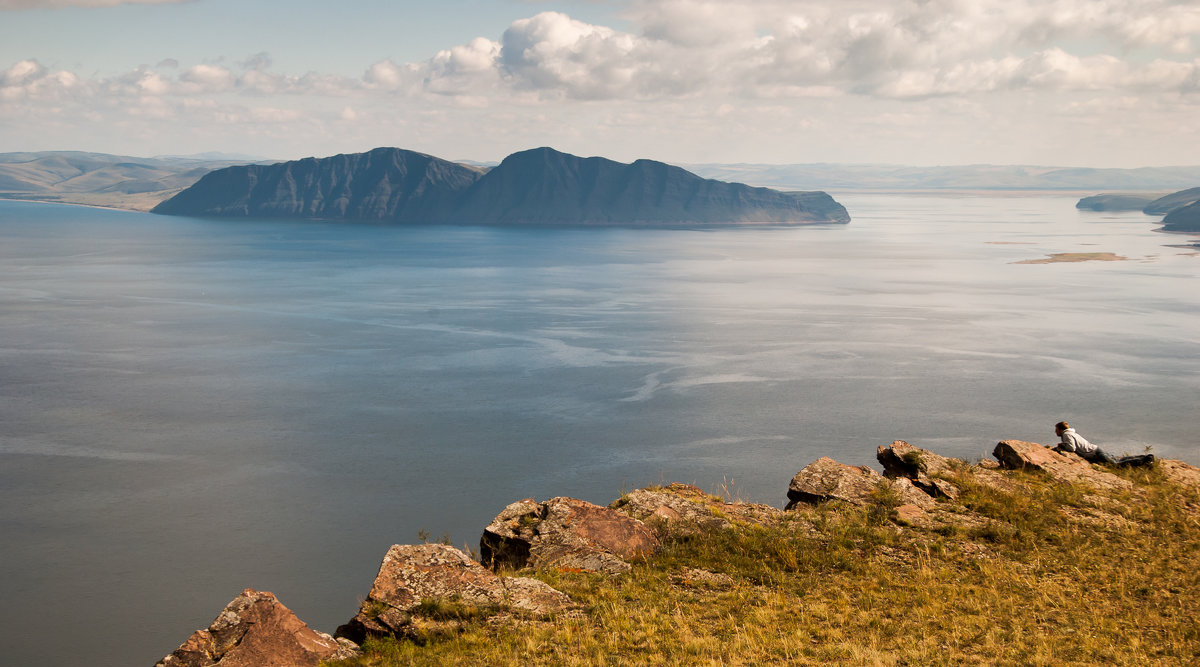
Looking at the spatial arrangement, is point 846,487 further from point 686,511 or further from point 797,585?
point 797,585

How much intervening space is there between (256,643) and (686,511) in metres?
9.15

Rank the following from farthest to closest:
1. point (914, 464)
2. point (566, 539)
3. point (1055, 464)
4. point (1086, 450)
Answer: point (1086, 450)
point (1055, 464)
point (914, 464)
point (566, 539)

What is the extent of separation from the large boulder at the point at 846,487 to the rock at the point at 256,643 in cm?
1098

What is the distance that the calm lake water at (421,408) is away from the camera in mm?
38469

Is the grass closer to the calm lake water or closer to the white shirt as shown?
the white shirt

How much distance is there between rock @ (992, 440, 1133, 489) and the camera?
67.4 feet

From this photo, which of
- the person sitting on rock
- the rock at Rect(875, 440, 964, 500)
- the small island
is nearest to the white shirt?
the person sitting on rock

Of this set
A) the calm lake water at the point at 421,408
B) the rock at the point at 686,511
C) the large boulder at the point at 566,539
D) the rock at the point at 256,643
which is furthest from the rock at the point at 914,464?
the calm lake water at the point at 421,408

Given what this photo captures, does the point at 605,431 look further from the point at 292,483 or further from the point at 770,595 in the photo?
the point at 770,595

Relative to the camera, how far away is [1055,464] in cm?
2145

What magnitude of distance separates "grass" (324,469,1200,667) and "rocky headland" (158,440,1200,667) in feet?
0.13

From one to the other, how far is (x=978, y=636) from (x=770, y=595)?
3.27 metres

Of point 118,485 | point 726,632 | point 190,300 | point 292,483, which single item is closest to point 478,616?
point 726,632

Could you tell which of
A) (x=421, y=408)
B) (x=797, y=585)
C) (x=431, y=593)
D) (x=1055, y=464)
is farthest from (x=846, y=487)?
(x=421, y=408)
